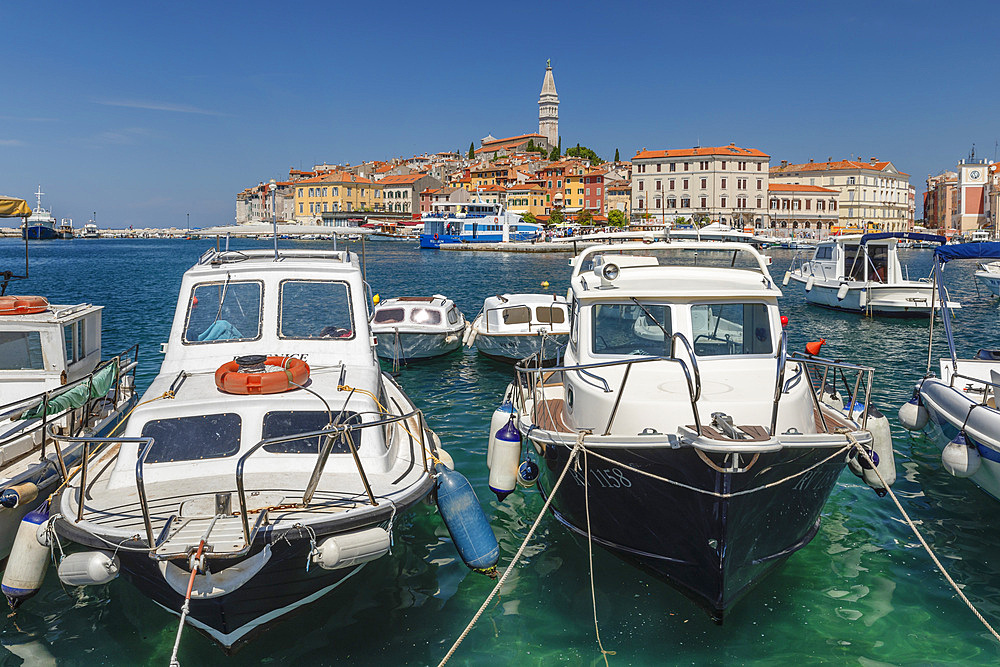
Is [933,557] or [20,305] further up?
[20,305]

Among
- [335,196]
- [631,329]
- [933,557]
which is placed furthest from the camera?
[335,196]

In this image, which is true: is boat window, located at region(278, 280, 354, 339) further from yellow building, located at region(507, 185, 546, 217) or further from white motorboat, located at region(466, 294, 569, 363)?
yellow building, located at region(507, 185, 546, 217)

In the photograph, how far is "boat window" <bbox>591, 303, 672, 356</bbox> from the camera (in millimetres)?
8758

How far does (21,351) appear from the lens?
11.2 metres

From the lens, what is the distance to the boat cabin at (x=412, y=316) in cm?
2095

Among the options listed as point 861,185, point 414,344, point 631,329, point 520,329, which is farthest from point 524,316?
point 861,185

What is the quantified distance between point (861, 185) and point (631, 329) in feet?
542

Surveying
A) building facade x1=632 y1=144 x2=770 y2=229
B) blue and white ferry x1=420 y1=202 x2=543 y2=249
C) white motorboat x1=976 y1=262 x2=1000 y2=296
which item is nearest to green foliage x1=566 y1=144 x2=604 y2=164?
building facade x1=632 y1=144 x2=770 y2=229

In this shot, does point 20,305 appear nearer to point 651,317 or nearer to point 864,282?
point 651,317

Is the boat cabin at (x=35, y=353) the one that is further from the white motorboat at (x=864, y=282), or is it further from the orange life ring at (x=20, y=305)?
the white motorboat at (x=864, y=282)

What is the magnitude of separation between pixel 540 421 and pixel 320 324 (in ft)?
11.6

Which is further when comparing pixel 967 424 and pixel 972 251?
pixel 972 251

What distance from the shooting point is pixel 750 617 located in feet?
25.4

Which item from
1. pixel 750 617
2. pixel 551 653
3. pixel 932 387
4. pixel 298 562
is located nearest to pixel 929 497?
pixel 932 387
